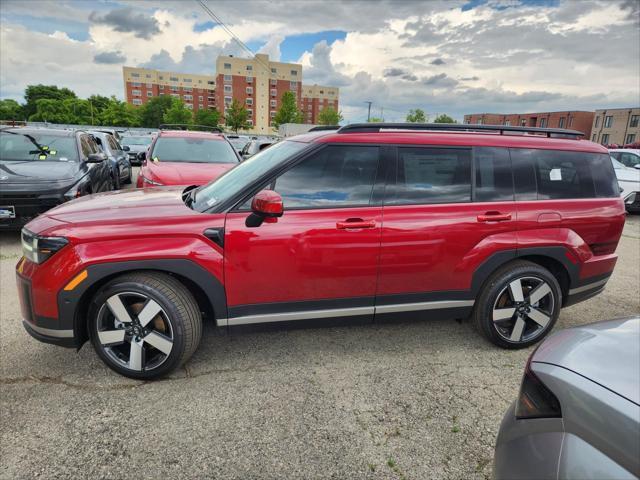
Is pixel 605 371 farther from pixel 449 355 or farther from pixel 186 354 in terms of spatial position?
pixel 186 354

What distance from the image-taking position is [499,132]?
3.59m

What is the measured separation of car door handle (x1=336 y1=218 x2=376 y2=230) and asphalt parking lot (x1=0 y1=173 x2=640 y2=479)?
2.89 feet

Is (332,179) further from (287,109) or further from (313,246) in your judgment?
(287,109)

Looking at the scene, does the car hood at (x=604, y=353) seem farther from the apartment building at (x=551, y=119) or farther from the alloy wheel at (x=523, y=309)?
the apartment building at (x=551, y=119)

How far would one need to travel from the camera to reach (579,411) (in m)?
1.31

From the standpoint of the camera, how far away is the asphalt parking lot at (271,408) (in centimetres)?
226

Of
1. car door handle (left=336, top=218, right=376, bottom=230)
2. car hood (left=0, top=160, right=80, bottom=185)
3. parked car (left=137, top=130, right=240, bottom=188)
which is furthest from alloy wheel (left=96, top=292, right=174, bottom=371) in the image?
car hood (left=0, top=160, right=80, bottom=185)

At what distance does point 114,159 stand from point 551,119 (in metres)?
93.1

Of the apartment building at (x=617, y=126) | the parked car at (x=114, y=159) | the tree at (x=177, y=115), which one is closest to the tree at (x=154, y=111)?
the tree at (x=177, y=115)

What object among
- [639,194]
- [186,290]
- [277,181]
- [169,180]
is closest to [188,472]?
[186,290]

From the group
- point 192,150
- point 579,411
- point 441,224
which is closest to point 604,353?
point 579,411

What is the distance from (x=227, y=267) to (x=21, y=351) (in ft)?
6.40

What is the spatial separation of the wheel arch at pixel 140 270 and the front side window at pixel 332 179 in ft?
2.48

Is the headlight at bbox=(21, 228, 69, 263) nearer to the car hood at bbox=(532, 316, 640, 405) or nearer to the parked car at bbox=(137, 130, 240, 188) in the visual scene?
the car hood at bbox=(532, 316, 640, 405)
